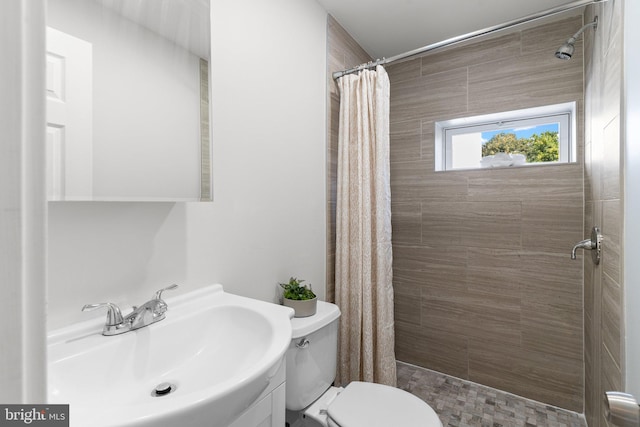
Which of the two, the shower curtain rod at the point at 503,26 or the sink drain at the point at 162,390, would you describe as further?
the shower curtain rod at the point at 503,26

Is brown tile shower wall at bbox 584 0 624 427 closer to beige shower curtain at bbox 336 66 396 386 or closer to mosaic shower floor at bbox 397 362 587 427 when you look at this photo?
mosaic shower floor at bbox 397 362 587 427

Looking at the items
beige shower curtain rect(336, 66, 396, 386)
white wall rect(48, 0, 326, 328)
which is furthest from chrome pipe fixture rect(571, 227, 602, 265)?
white wall rect(48, 0, 326, 328)

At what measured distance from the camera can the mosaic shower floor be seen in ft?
5.85

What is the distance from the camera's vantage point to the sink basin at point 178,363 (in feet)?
1.89

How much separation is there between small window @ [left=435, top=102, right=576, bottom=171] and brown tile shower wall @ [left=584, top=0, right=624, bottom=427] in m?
0.29

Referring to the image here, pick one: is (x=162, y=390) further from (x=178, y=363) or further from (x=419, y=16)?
(x=419, y=16)

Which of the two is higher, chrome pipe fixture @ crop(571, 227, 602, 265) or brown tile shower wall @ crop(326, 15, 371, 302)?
brown tile shower wall @ crop(326, 15, 371, 302)

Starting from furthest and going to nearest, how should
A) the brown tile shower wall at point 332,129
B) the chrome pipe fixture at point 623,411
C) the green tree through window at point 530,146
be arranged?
the green tree through window at point 530,146 → the brown tile shower wall at point 332,129 → the chrome pipe fixture at point 623,411

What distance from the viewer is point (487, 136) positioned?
7.47ft

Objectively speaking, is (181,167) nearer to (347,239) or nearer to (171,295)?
(171,295)
